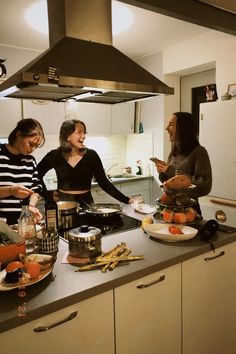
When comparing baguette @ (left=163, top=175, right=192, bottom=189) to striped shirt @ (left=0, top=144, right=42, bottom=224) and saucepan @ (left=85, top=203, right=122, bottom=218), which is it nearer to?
saucepan @ (left=85, top=203, right=122, bottom=218)

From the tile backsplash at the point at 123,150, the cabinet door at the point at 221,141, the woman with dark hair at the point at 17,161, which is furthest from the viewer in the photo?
the tile backsplash at the point at 123,150

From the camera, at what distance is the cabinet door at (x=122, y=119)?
399 centimetres

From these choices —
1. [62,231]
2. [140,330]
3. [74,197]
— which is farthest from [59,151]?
[140,330]

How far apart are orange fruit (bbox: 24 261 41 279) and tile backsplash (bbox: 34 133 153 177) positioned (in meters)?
3.01

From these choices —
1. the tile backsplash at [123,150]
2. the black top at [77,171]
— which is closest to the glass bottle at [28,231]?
the black top at [77,171]

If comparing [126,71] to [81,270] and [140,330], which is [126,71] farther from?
[140,330]

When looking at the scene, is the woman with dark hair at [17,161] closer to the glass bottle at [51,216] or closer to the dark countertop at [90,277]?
the glass bottle at [51,216]

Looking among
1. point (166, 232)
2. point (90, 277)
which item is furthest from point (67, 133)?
point (90, 277)

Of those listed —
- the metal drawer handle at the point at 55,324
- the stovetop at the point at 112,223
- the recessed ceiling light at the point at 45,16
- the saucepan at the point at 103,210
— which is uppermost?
the recessed ceiling light at the point at 45,16

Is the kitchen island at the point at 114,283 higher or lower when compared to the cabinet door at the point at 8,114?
lower

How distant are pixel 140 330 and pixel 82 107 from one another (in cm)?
290

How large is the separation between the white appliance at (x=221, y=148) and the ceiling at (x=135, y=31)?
0.87 metres

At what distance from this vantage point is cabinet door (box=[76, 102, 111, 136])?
3720 millimetres

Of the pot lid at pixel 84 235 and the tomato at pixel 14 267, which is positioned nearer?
the tomato at pixel 14 267
